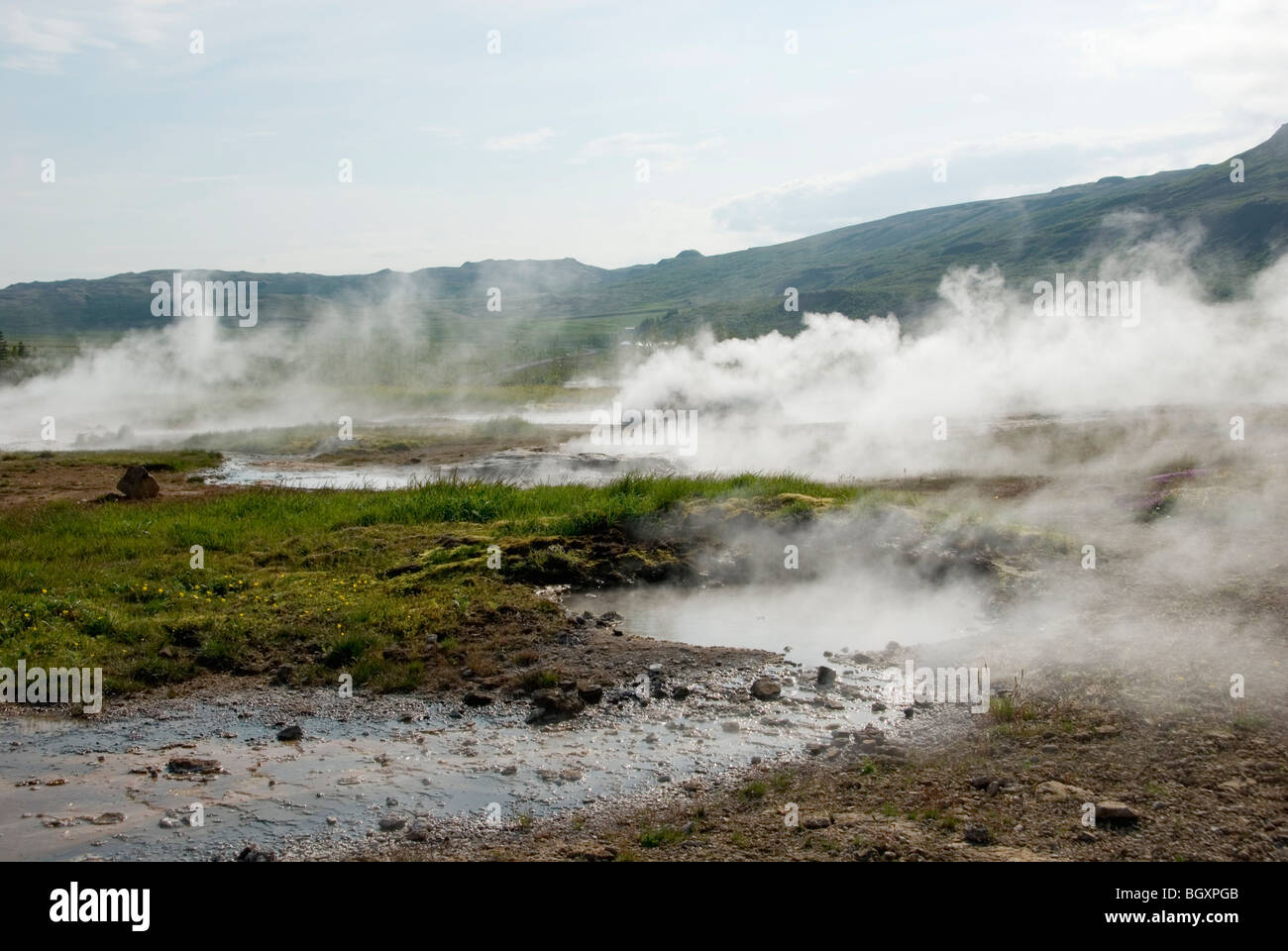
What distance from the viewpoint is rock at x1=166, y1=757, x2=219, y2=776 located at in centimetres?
788

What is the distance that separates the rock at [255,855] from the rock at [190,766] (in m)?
1.72

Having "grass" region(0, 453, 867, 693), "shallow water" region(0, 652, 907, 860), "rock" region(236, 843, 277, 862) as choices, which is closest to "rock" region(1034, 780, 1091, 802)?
"shallow water" region(0, 652, 907, 860)

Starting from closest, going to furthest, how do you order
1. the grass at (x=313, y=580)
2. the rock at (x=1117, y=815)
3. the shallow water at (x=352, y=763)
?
the rock at (x=1117, y=815) → the shallow water at (x=352, y=763) → the grass at (x=313, y=580)

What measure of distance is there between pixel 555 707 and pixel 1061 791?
4.49m

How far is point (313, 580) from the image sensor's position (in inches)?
525

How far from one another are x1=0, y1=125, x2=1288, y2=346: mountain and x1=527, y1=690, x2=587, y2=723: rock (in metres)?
73.8

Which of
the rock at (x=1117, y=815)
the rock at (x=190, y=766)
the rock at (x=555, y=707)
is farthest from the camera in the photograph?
the rock at (x=555, y=707)

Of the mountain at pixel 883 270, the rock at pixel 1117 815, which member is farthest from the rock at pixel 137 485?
the mountain at pixel 883 270

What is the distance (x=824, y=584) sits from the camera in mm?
13930

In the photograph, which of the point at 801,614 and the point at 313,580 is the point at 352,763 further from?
the point at 801,614

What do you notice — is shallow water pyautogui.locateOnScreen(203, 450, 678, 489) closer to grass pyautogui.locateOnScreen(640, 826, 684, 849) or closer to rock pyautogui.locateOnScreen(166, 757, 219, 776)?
rock pyautogui.locateOnScreen(166, 757, 219, 776)

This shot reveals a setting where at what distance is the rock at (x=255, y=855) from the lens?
631cm

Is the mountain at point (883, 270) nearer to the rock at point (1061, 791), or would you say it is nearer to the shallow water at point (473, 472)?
the shallow water at point (473, 472)
